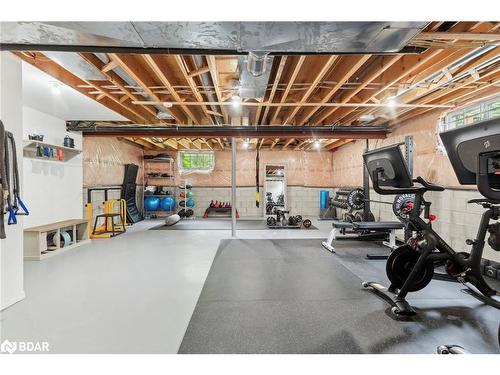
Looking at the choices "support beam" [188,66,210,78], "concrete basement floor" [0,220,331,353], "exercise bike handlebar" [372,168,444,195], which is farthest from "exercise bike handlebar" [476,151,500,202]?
"support beam" [188,66,210,78]

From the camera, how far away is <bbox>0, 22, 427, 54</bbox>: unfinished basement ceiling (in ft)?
5.49

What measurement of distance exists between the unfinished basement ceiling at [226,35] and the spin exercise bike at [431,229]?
87 cm

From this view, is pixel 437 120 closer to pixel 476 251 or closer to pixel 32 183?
pixel 476 251

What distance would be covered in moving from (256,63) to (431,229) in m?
2.31

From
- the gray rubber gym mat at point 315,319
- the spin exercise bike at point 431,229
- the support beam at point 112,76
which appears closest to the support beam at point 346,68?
the spin exercise bike at point 431,229

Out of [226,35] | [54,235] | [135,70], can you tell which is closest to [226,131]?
[135,70]

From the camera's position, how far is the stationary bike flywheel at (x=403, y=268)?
241 cm

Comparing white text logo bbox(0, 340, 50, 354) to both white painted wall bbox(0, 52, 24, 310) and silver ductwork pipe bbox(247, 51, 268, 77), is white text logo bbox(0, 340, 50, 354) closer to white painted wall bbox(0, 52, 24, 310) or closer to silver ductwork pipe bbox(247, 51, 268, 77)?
white painted wall bbox(0, 52, 24, 310)

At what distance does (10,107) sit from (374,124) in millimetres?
6232

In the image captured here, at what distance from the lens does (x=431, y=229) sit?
7.35ft

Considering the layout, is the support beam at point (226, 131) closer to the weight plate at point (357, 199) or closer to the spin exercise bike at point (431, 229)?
the weight plate at point (357, 199)

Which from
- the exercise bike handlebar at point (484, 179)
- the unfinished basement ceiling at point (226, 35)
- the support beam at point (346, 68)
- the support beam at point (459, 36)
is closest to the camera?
the exercise bike handlebar at point (484, 179)

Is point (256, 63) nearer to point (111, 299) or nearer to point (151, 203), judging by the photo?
point (111, 299)
